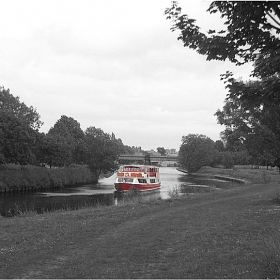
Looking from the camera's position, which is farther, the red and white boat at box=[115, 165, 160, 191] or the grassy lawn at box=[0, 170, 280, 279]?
the red and white boat at box=[115, 165, 160, 191]

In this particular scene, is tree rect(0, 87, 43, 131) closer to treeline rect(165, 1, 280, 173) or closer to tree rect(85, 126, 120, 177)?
tree rect(85, 126, 120, 177)

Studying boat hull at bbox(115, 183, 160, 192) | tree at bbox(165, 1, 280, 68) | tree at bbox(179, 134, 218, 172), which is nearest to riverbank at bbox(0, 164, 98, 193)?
boat hull at bbox(115, 183, 160, 192)

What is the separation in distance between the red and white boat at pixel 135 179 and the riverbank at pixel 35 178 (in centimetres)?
1273

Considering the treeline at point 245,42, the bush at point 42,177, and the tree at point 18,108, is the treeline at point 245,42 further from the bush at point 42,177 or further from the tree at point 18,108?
the tree at point 18,108

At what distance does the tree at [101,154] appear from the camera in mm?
82625

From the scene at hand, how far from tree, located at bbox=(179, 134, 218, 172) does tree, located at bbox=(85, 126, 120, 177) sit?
52.1 meters

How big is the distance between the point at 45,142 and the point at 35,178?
14.8 metres

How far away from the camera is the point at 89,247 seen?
10.7 metres

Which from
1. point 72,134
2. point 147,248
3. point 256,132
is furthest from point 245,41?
point 72,134

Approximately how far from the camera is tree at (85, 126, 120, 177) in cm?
8262

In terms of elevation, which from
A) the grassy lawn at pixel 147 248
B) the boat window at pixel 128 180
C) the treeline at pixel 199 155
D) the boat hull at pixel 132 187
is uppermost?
the treeline at pixel 199 155

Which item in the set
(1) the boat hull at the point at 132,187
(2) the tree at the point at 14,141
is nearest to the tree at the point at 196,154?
(1) the boat hull at the point at 132,187

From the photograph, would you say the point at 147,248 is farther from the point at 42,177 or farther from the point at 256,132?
the point at 42,177

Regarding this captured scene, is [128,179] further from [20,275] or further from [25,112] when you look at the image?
[20,275]
